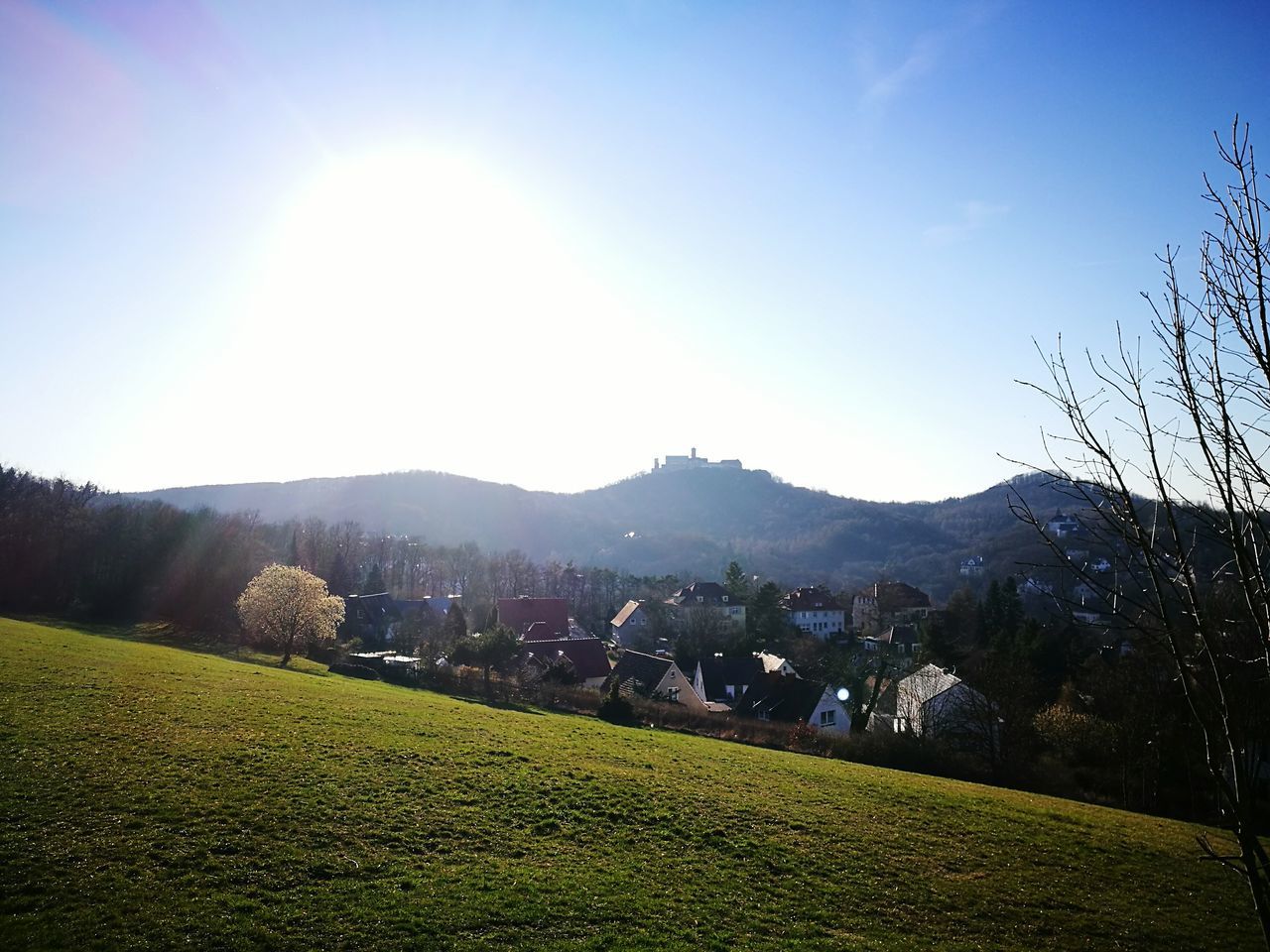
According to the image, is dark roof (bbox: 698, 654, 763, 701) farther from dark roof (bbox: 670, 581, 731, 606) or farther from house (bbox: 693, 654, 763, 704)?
dark roof (bbox: 670, 581, 731, 606)

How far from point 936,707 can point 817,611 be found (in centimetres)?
5549

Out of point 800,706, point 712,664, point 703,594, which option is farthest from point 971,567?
point 800,706

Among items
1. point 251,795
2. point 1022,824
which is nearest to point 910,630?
point 1022,824

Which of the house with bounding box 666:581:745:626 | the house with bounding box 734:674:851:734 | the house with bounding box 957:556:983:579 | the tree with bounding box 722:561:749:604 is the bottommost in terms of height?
the house with bounding box 734:674:851:734

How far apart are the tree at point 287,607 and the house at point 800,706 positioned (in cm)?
3012

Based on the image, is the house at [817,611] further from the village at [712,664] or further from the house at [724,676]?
the house at [724,676]

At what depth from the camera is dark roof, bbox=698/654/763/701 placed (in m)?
51.8

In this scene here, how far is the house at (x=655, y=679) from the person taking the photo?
156ft

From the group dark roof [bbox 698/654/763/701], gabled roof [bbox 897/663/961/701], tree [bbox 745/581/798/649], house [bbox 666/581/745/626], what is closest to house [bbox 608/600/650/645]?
house [bbox 666/581/745/626]

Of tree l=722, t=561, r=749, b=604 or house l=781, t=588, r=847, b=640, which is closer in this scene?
tree l=722, t=561, r=749, b=604

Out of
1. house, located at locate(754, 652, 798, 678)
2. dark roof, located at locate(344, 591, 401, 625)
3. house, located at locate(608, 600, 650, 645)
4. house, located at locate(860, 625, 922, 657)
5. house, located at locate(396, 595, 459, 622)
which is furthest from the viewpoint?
house, located at locate(396, 595, 459, 622)

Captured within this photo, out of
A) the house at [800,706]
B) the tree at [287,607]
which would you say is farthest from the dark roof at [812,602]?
the tree at [287,607]

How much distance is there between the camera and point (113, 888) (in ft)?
35.2

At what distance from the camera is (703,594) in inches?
3472
